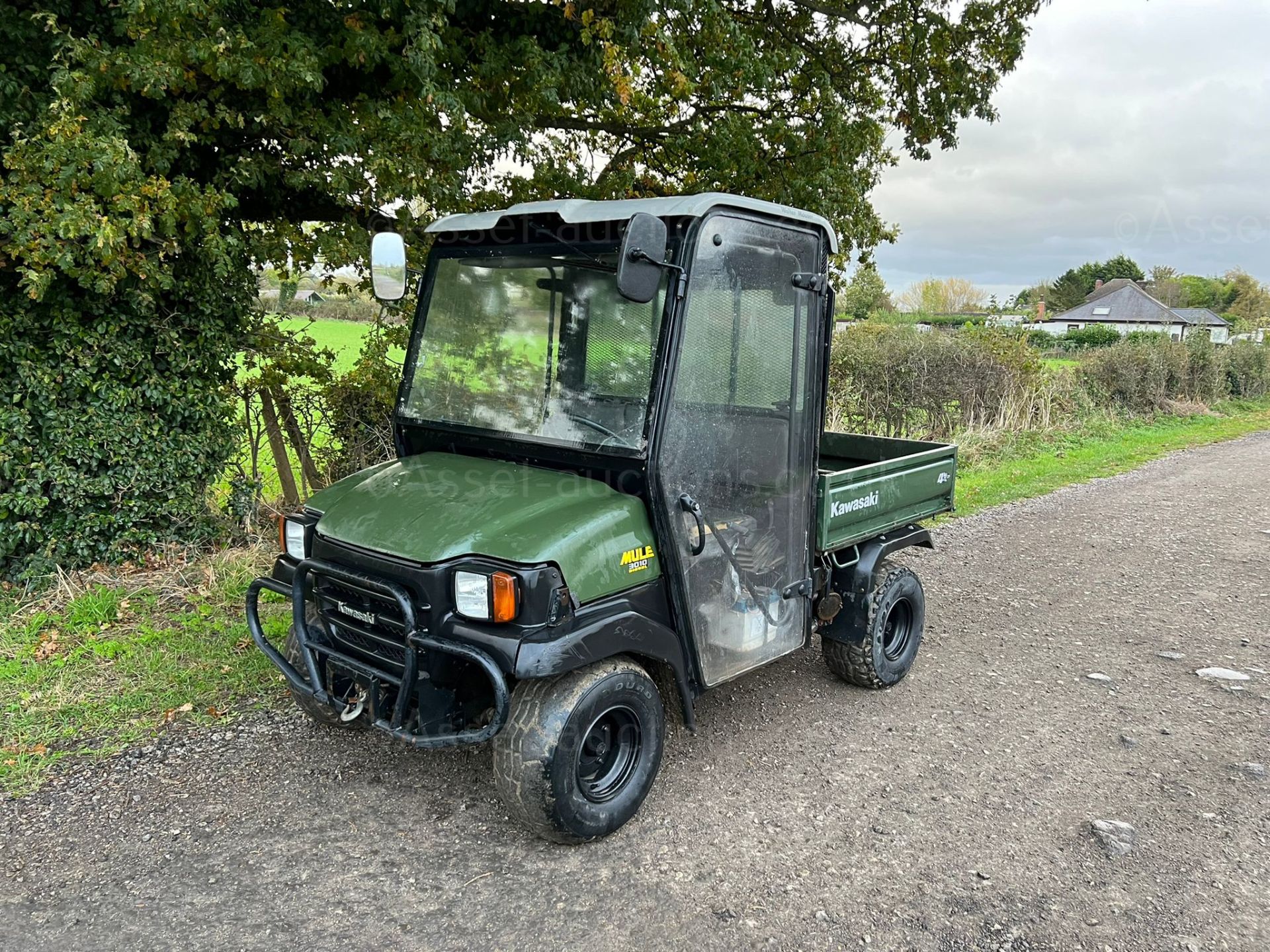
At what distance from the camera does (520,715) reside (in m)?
3.04

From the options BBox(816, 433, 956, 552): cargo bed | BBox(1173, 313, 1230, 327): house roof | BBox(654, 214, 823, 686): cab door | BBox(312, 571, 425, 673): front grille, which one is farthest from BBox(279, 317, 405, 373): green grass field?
BBox(1173, 313, 1230, 327): house roof

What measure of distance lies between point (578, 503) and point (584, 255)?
999mm

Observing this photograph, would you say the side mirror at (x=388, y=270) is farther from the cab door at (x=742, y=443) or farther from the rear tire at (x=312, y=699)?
the rear tire at (x=312, y=699)

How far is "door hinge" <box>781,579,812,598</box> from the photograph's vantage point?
3930 mm

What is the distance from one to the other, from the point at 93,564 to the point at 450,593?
12.4 ft

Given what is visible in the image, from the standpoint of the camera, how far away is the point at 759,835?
3.30 meters

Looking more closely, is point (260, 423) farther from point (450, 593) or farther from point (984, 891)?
point (984, 891)

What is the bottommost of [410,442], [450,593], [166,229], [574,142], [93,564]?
[93,564]

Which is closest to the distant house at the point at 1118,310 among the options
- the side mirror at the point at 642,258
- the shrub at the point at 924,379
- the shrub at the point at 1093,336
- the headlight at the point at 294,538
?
the shrub at the point at 1093,336

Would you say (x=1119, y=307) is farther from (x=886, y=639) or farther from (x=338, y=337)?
(x=886, y=639)

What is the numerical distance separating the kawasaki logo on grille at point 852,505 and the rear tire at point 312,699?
2241 mm

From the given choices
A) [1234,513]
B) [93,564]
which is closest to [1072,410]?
[1234,513]

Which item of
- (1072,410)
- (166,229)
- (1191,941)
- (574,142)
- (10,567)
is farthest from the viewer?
(1072,410)

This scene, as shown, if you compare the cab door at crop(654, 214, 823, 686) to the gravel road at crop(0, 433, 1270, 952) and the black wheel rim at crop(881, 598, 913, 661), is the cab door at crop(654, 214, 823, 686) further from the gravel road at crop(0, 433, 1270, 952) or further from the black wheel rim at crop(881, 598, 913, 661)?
the black wheel rim at crop(881, 598, 913, 661)
